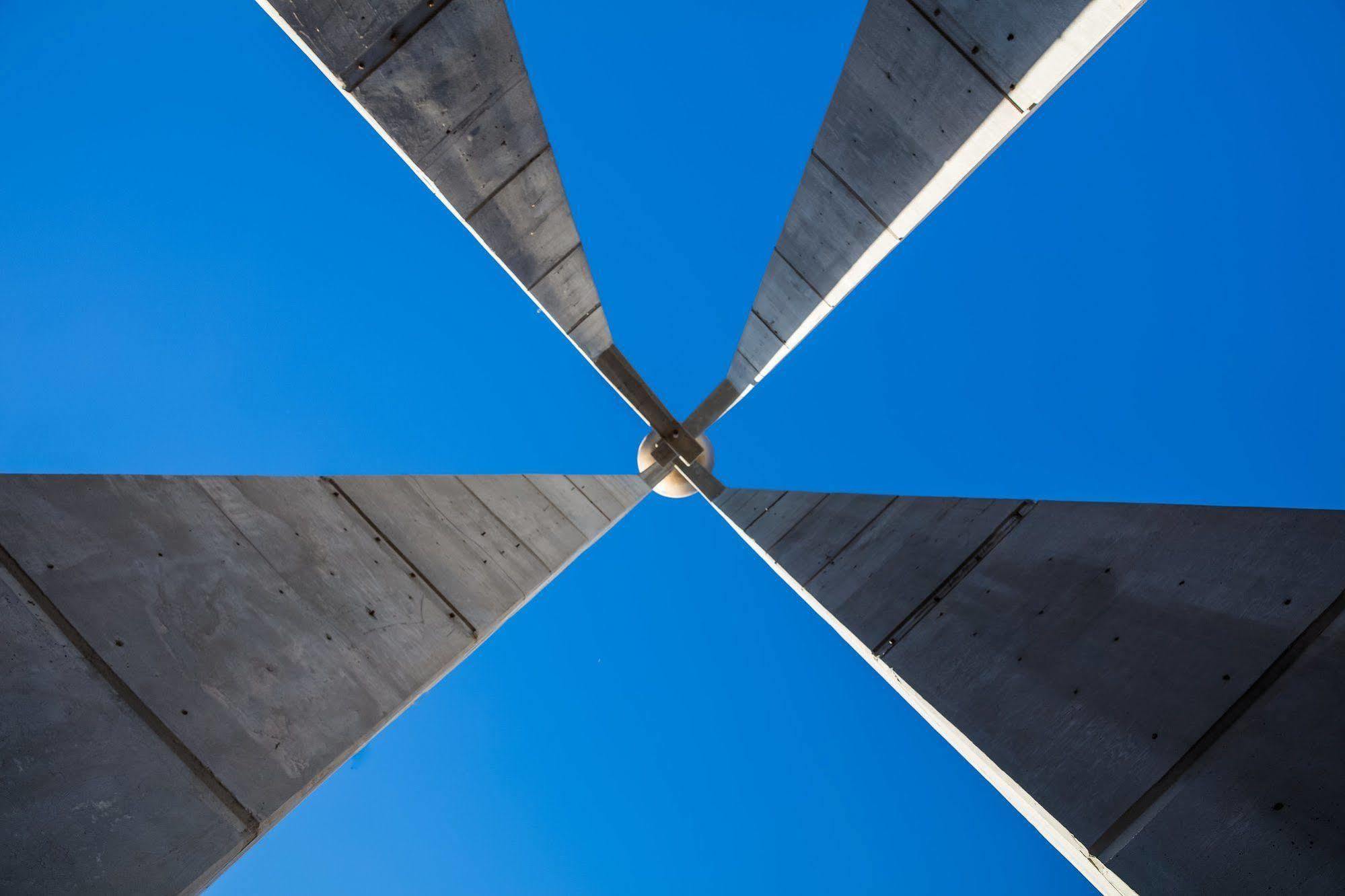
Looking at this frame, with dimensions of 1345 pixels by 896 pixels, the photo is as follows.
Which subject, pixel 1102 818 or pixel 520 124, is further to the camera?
pixel 520 124

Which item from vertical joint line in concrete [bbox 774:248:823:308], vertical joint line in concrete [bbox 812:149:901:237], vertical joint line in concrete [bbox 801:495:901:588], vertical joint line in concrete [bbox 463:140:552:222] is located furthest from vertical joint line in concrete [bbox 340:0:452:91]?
vertical joint line in concrete [bbox 801:495:901:588]

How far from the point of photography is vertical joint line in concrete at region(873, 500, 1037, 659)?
538 cm

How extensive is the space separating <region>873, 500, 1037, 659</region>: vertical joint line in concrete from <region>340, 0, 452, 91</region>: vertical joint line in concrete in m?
5.73

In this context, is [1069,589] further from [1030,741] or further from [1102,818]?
[1102,818]

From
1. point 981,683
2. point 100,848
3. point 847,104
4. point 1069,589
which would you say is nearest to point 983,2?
point 847,104

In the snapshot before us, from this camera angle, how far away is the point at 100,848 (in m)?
3.05

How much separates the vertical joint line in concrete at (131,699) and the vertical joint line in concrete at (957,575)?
3935 millimetres

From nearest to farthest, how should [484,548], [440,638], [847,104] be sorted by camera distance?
[440,638] → [484,548] → [847,104]

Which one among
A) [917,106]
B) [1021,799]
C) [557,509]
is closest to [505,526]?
[557,509]

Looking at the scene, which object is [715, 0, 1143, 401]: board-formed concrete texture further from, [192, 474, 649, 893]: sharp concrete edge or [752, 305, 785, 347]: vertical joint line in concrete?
[192, 474, 649, 893]: sharp concrete edge

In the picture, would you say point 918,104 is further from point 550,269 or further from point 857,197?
point 550,269

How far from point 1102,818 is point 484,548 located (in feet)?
14.7

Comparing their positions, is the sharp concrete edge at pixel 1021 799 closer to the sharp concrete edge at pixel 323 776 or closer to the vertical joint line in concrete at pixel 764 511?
the sharp concrete edge at pixel 323 776

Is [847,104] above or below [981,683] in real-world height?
above
